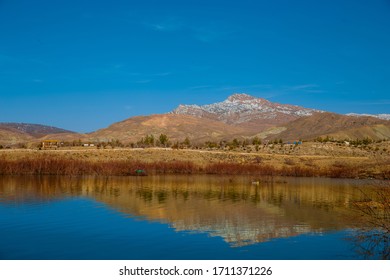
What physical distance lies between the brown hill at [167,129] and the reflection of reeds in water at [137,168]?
3601 inches

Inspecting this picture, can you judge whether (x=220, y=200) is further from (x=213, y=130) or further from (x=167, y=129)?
Result: (x=213, y=130)

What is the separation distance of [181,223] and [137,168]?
21246 mm

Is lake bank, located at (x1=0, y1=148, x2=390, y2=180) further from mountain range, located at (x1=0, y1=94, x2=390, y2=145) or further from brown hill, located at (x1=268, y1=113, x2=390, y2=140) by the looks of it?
brown hill, located at (x1=268, y1=113, x2=390, y2=140)

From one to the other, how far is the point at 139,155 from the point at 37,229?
31.5 m

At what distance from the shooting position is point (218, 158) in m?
45.1

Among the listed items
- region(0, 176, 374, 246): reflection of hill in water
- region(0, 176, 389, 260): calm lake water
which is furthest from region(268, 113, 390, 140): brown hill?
region(0, 176, 389, 260): calm lake water

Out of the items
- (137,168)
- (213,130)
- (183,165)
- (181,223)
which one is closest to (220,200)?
(181,223)

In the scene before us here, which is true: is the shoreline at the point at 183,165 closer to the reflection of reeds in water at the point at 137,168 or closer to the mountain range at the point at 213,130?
the reflection of reeds in water at the point at 137,168

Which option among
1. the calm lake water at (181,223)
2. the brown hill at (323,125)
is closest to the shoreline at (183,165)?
the calm lake water at (181,223)

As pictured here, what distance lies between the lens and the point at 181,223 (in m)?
15.0

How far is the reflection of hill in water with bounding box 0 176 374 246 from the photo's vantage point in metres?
14.8

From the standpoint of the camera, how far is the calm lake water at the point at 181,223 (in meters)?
11.5
